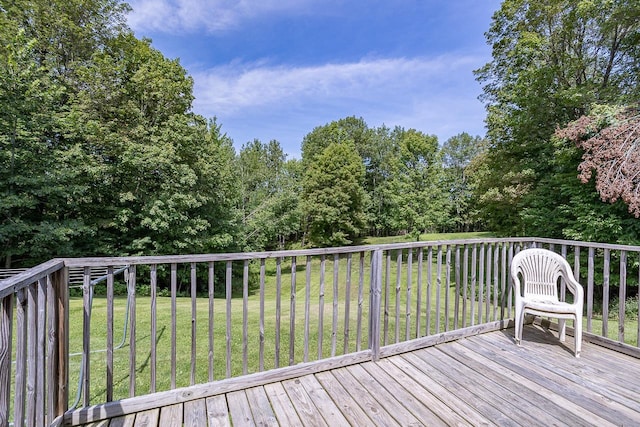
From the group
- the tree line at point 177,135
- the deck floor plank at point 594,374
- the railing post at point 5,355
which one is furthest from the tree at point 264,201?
the railing post at point 5,355

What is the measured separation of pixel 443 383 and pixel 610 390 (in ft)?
4.00

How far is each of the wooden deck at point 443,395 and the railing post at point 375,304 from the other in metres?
0.13

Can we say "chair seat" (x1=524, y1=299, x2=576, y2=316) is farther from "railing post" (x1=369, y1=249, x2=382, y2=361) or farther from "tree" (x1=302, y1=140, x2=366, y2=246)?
"tree" (x1=302, y1=140, x2=366, y2=246)

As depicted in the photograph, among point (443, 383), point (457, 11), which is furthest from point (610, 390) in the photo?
point (457, 11)

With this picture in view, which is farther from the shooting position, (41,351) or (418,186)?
(418,186)

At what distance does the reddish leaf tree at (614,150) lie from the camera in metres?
5.79

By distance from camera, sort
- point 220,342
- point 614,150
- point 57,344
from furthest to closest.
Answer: point 614,150 → point 220,342 → point 57,344

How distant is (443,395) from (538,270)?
2.04 m

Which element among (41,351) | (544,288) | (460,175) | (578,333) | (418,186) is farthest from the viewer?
(460,175)

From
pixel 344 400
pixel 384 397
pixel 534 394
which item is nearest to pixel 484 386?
pixel 534 394

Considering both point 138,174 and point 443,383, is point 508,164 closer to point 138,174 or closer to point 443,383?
point 443,383

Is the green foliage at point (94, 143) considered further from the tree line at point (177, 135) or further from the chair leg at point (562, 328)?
the chair leg at point (562, 328)

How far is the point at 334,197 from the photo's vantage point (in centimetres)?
1945

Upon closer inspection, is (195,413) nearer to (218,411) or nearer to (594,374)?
(218,411)
